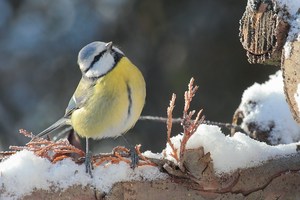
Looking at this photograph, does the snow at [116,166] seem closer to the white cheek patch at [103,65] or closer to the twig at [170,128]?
the twig at [170,128]

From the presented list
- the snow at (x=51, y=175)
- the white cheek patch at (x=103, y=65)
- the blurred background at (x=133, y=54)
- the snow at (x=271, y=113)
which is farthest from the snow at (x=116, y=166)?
the blurred background at (x=133, y=54)

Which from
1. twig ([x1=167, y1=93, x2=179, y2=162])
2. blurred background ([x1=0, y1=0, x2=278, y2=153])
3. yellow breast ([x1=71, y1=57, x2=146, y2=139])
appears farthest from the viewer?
blurred background ([x1=0, y1=0, x2=278, y2=153])

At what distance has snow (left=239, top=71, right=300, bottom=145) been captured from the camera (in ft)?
5.78

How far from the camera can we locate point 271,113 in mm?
1785

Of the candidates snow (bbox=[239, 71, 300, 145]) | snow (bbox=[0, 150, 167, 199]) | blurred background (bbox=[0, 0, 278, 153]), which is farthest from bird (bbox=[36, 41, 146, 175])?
blurred background (bbox=[0, 0, 278, 153])

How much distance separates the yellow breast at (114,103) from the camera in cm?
171

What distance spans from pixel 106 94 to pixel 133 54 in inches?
101

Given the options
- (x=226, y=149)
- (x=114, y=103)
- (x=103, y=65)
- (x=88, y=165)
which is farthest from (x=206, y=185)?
(x=103, y=65)

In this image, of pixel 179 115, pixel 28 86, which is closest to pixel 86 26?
pixel 28 86

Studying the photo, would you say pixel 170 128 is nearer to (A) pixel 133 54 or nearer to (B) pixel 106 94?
(B) pixel 106 94

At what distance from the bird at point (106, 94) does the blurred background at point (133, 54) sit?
2113mm

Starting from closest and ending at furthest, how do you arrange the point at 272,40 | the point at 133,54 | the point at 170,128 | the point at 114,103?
the point at 170,128
the point at 272,40
the point at 114,103
the point at 133,54

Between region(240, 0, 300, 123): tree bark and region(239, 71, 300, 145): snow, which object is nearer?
region(240, 0, 300, 123): tree bark

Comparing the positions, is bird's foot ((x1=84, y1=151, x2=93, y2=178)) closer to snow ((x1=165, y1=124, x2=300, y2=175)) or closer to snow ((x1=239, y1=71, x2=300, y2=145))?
snow ((x1=165, y1=124, x2=300, y2=175))
